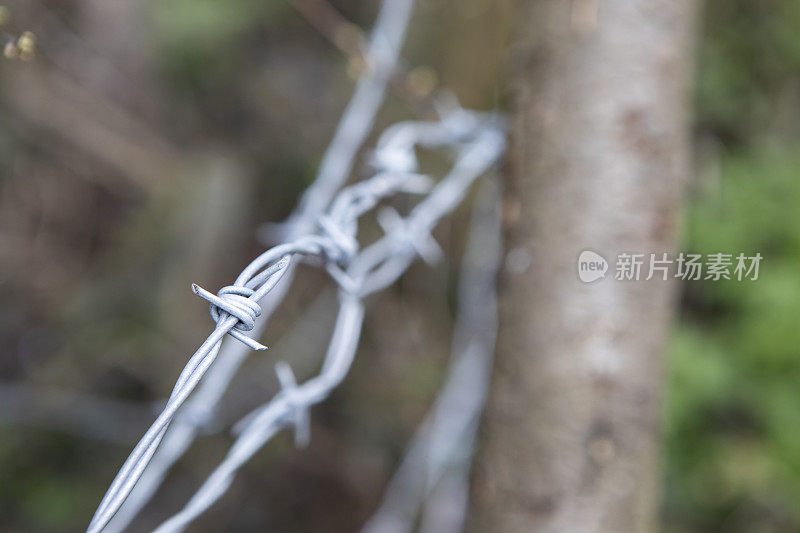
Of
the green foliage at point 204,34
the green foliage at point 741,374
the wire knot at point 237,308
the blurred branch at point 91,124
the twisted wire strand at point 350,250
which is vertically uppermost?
the green foliage at point 204,34

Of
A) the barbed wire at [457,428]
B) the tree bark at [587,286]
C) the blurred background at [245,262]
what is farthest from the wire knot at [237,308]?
the blurred background at [245,262]

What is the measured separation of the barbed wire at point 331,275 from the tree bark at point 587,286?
9 centimetres

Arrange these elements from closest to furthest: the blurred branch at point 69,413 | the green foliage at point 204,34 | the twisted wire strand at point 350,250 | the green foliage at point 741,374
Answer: the twisted wire strand at point 350,250
the green foliage at point 741,374
the blurred branch at point 69,413
the green foliage at point 204,34

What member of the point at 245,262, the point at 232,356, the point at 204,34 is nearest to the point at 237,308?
the point at 232,356

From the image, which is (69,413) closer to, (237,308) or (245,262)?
(245,262)

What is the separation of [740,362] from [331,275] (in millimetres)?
993

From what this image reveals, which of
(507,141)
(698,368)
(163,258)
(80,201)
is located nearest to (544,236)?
(507,141)

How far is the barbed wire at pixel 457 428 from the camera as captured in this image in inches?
30.0

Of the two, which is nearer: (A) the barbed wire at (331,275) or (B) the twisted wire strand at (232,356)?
(A) the barbed wire at (331,275)

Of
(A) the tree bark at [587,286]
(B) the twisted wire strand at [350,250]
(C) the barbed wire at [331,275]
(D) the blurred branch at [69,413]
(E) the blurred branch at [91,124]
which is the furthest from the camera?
(E) the blurred branch at [91,124]

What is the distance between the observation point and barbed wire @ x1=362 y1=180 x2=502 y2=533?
0.76 meters

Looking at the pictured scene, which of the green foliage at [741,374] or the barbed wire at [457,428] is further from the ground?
the green foliage at [741,374]

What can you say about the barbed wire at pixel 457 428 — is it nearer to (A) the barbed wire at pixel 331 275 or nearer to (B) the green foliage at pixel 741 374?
(A) the barbed wire at pixel 331 275

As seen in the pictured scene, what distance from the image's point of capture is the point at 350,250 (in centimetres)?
37
